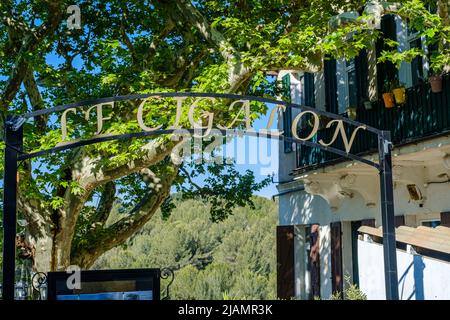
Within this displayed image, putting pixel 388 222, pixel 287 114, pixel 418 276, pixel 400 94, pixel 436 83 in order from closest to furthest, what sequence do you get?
pixel 388 222 → pixel 418 276 → pixel 436 83 → pixel 400 94 → pixel 287 114

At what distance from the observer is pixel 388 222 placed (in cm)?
813

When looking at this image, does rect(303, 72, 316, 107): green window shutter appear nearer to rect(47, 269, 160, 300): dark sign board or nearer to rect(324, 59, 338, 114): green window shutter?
rect(324, 59, 338, 114): green window shutter

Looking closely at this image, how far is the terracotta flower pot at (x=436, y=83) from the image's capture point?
11211 millimetres

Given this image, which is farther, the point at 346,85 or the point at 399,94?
the point at 346,85

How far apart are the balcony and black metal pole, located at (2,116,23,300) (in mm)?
6552

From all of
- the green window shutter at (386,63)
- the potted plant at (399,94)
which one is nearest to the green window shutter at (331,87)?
the green window shutter at (386,63)

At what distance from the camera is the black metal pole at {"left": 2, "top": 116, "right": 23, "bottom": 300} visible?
285 inches

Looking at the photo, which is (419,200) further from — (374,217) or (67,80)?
(67,80)

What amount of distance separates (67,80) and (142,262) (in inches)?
1608

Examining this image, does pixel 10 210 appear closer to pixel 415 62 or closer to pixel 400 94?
pixel 400 94

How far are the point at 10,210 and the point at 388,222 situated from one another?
4.16 meters

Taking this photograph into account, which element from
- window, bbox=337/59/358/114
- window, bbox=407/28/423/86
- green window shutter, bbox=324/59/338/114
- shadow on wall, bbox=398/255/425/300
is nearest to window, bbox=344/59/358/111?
window, bbox=337/59/358/114

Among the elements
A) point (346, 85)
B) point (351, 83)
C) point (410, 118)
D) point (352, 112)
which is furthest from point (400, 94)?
point (346, 85)

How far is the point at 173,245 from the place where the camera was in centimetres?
5350
